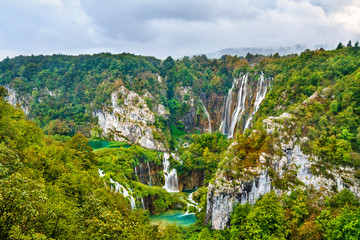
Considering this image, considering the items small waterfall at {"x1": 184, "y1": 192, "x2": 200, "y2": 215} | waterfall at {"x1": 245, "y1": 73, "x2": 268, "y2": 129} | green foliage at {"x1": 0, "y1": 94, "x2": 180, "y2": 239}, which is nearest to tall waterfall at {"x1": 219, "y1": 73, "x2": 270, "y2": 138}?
waterfall at {"x1": 245, "y1": 73, "x2": 268, "y2": 129}

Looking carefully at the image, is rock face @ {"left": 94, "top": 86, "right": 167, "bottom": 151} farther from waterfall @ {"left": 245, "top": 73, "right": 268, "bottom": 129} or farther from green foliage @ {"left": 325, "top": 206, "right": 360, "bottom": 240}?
green foliage @ {"left": 325, "top": 206, "right": 360, "bottom": 240}

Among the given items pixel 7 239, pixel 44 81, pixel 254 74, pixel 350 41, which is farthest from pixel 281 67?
pixel 44 81

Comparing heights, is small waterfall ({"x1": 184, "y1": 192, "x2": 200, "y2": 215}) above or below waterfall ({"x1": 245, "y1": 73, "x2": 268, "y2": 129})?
below

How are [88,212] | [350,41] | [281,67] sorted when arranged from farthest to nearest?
[281,67] < [350,41] < [88,212]

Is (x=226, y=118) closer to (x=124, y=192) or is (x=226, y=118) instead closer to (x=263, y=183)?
(x=263, y=183)

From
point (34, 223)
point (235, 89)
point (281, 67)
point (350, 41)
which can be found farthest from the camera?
point (235, 89)

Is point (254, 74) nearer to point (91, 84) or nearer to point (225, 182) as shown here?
point (225, 182)
